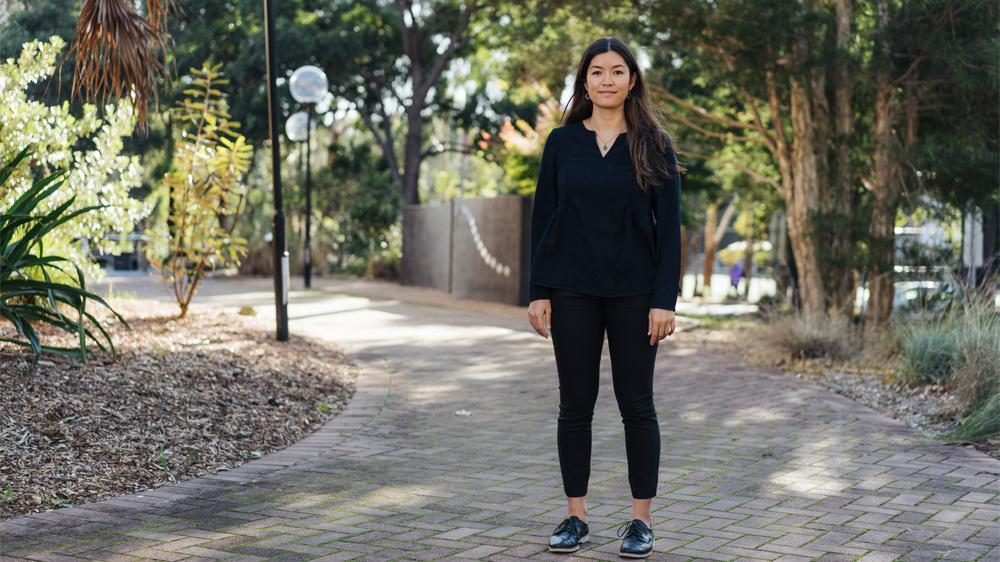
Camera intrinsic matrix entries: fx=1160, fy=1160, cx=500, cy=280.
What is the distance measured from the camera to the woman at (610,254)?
4082mm

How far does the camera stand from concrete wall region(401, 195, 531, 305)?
1727cm

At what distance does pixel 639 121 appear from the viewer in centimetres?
413

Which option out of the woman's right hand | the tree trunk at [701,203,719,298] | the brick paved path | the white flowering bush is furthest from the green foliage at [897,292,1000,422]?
the tree trunk at [701,203,719,298]

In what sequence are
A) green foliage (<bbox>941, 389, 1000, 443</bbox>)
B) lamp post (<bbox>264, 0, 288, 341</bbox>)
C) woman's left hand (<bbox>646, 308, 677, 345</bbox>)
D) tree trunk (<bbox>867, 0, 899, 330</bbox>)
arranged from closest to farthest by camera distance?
woman's left hand (<bbox>646, 308, 677, 345</bbox>) → green foliage (<bbox>941, 389, 1000, 443</bbox>) → lamp post (<bbox>264, 0, 288, 341</bbox>) → tree trunk (<bbox>867, 0, 899, 330</bbox>)

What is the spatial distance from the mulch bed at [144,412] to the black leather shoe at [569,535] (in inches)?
79.0

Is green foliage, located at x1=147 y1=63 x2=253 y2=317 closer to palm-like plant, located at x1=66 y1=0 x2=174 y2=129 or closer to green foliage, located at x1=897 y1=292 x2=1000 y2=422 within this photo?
palm-like plant, located at x1=66 y1=0 x2=174 y2=129

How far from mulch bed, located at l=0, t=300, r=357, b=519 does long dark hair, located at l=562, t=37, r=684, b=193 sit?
2.61 meters

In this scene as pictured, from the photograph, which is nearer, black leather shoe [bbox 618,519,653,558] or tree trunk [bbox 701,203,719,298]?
black leather shoe [bbox 618,519,653,558]

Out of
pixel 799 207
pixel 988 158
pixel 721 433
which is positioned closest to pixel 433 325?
pixel 799 207

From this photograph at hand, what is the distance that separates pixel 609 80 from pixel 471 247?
49.4 feet

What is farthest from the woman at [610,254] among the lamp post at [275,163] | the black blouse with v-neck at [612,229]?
the lamp post at [275,163]


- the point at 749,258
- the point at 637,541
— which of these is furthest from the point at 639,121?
the point at 749,258

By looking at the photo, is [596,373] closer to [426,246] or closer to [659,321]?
[659,321]

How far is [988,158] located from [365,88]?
21.6 meters
